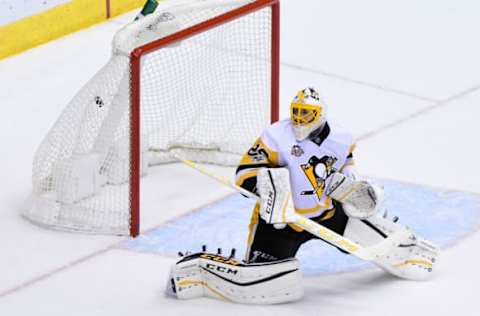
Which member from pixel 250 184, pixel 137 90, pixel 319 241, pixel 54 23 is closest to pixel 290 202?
pixel 250 184

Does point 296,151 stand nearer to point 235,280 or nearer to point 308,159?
point 308,159

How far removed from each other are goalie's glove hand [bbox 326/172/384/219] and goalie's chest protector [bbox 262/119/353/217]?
0.03 metres

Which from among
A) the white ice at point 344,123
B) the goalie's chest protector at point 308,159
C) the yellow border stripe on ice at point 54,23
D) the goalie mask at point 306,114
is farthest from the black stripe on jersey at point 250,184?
the yellow border stripe on ice at point 54,23

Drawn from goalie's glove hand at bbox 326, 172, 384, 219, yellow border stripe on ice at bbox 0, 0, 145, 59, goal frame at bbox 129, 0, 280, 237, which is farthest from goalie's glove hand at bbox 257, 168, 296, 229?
yellow border stripe on ice at bbox 0, 0, 145, 59

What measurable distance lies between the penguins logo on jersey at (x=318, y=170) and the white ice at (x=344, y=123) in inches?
16.2

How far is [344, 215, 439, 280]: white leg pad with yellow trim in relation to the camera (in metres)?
6.21

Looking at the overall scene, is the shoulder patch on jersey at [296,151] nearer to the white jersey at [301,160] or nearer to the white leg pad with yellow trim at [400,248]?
the white jersey at [301,160]

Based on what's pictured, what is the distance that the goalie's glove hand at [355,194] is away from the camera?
238 inches

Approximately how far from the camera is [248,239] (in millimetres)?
6199

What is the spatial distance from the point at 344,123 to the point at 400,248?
6.27 ft

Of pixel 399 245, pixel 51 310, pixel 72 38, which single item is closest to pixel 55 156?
pixel 51 310

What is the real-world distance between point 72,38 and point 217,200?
2.33 metres

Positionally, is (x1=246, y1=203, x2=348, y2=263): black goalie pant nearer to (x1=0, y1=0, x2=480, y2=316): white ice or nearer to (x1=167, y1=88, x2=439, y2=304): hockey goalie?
(x1=167, y1=88, x2=439, y2=304): hockey goalie

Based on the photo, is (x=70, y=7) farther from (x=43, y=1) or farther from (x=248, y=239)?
(x=248, y=239)
